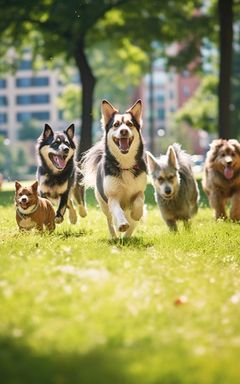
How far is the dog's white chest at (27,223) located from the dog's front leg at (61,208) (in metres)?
1.20

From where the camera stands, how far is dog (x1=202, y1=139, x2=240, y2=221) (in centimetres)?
1250

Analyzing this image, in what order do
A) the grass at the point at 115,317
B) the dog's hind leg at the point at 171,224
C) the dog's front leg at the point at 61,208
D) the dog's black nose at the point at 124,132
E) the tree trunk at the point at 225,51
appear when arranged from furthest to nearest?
the tree trunk at the point at 225,51 < the dog's front leg at the point at 61,208 < the dog's hind leg at the point at 171,224 < the dog's black nose at the point at 124,132 < the grass at the point at 115,317

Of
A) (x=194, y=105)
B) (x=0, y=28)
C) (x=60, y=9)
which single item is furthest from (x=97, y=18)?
(x=194, y=105)

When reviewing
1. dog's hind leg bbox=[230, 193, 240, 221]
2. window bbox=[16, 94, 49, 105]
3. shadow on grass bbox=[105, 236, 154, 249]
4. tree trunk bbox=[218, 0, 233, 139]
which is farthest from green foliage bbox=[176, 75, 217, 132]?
window bbox=[16, 94, 49, 105]

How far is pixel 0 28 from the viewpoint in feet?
97.7

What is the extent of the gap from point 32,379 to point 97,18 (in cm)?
2812

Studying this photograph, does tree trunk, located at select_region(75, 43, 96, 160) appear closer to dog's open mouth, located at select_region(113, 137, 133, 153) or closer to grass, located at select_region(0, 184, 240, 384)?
dog's open mouth, located at select_region(113, 137, 133, 153)

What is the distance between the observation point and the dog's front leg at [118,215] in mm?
9241

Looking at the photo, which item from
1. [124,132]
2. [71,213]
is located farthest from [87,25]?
[124,132]

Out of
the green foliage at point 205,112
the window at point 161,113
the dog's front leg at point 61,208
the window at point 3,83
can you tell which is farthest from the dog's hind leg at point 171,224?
the window at point 3,83

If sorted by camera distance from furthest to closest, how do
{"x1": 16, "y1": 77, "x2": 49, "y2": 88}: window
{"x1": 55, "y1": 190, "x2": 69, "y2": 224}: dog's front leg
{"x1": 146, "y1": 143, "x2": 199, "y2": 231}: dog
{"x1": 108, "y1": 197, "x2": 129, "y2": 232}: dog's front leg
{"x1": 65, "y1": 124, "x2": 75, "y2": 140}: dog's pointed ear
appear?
{"x1": 16, "y1": 77, "x2": 49, "y2": 88}: window
{"x1": 65, "y1": 124, "x2": 75, "y2": 140}: dog's pointed ear
{"x1": 55, "y1": 190, "x2": 69, "y2": 224}: dog's front leg
{"x1": 146, "y1": 143, "x2": 199, "y2": 231}: dog
{"x1": 108, "y1": 197, "x2": 129, "y2": 232}: dog's front leg

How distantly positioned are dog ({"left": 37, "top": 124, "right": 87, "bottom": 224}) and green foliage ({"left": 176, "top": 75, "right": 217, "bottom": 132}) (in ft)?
130

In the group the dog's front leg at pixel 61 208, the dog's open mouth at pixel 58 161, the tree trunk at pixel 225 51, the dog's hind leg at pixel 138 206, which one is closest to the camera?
the dog's hind leg at pixel 138 206

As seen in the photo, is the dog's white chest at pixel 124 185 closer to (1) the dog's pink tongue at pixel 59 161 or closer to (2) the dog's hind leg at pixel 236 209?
(1) the dog's pink tongue at pixel 59 161
